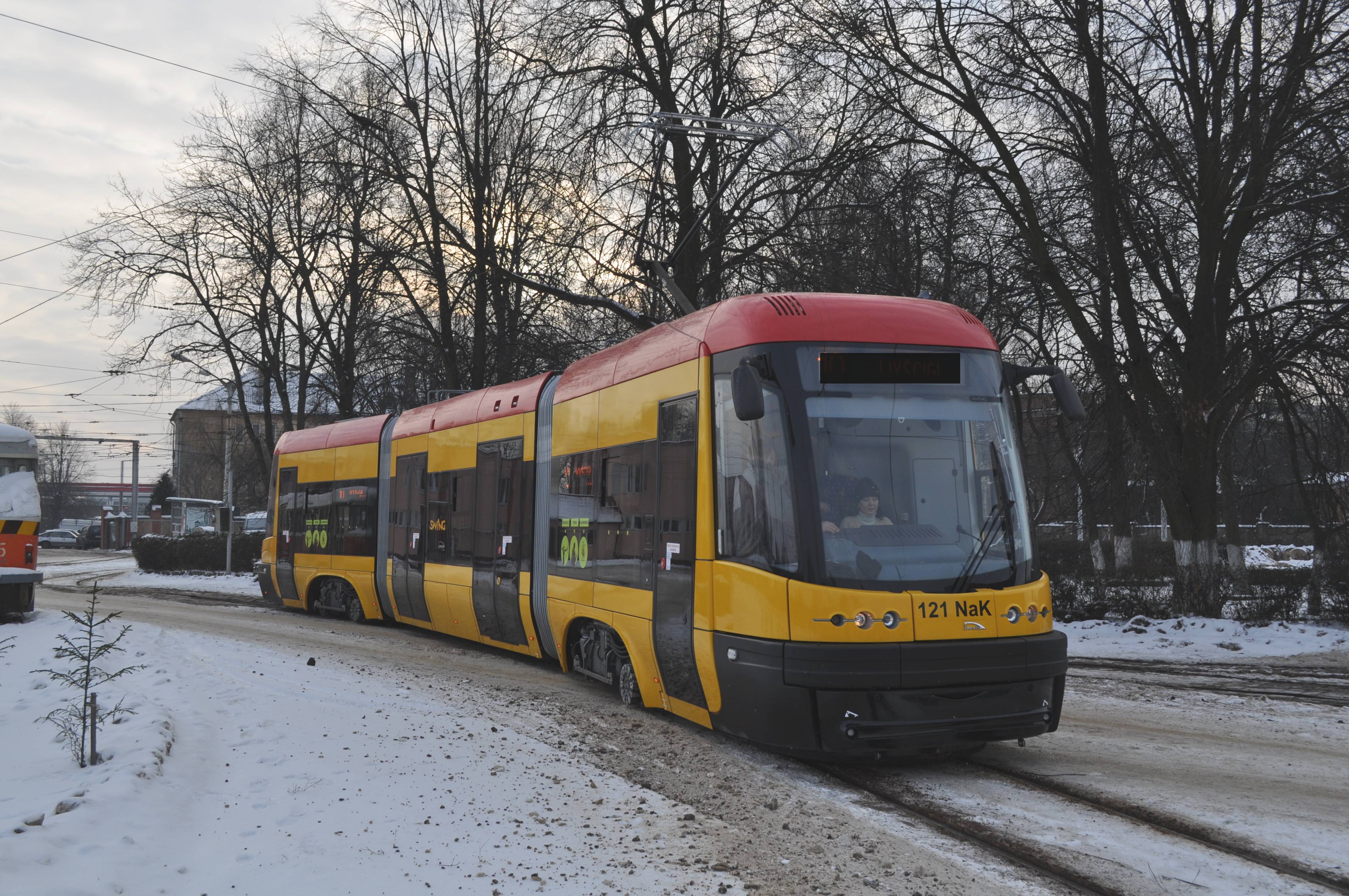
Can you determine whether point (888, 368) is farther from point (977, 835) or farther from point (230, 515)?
point (230, 515)

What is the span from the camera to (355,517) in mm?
17672

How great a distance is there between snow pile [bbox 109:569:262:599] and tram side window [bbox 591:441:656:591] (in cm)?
1600

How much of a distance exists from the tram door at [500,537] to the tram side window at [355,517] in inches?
165

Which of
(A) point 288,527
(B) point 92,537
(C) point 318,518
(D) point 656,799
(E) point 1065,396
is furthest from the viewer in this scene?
(B) point 92,537

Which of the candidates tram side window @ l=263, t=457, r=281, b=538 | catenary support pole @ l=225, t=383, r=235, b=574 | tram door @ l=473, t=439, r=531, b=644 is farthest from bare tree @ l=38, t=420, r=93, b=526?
tram door @ l=473, t=439, r=531, b=644

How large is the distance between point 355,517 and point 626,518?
30.6ft

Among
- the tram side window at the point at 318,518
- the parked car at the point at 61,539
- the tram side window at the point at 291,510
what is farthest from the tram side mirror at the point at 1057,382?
the parked car at the point at 61,539

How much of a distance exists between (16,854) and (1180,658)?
40.3 feet

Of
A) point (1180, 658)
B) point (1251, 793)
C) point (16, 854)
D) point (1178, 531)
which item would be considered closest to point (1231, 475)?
point (1178, 531)

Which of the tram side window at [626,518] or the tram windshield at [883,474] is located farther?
the tram side window at [626,518]

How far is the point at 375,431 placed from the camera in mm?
17484

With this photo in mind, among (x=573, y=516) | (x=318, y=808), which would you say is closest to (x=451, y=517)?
(x=573, y=516)

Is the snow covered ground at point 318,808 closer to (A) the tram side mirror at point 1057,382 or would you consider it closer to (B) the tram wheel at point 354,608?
(A) the tram side mirror at point 1057,382

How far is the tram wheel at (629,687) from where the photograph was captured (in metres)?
9.69
